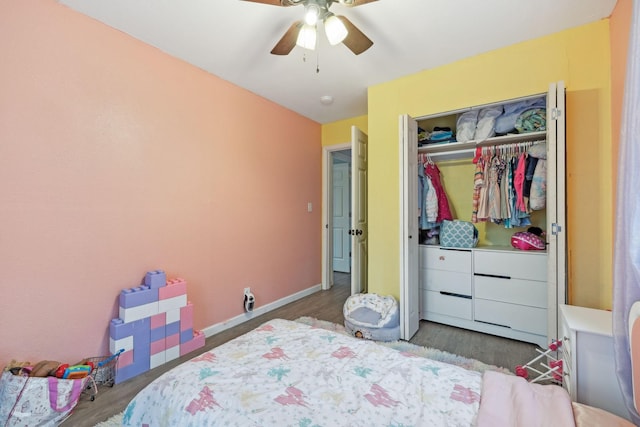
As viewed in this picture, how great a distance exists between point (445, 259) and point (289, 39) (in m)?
2.34

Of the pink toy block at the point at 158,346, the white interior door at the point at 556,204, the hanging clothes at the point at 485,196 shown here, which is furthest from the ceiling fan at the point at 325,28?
the pink toy block at the point at 158,346

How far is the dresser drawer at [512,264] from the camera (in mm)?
2311

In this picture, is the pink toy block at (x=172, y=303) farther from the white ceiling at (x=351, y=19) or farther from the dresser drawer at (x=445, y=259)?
the dresser drawer at (x=445, y=259)

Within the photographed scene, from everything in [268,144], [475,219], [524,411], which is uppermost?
[268,144]

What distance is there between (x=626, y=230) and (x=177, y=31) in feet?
9.07

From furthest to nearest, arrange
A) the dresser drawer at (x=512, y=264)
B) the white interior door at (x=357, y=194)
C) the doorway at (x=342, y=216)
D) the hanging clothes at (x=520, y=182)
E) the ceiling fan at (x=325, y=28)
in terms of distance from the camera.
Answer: the doorway at (x=342, y=216) → the white interior door at (x=357, y=194) → the hanging clothes at (x=520, y=182) → the dresser drawer at (x=512, y=264) → the ceiling fan at (x=325, y=28)

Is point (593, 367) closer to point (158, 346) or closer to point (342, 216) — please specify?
point (158, 346)

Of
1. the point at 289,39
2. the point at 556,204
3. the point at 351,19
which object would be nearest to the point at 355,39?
the point at 351,19

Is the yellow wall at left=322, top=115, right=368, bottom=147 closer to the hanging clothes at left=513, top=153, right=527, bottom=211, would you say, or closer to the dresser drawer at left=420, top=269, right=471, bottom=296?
the hanging clothes at left=513, top=153, right=527, bottom=211

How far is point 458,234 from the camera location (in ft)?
8.82

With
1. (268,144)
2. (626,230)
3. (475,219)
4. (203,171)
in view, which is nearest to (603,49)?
(475,219)

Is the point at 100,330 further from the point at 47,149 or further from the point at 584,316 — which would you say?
the point at 584,316

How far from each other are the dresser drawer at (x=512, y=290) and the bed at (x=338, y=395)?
1.62 m

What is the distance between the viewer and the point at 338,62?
95.5 inches
